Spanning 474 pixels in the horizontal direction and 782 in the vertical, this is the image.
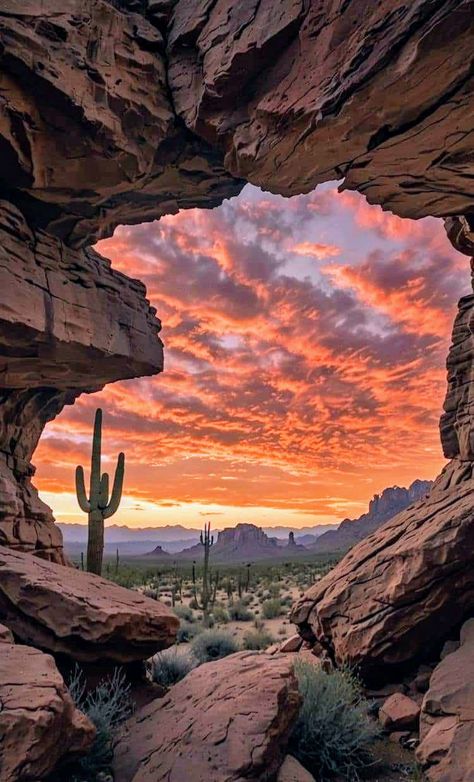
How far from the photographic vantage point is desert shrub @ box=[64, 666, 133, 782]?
17.9 ft

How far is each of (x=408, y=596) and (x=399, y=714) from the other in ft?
5.70

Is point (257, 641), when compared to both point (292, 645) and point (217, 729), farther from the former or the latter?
point (217, 729)

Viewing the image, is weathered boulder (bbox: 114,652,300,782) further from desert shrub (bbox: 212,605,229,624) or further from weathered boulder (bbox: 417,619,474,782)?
desert shrub (bbox: 212,605,229,624)

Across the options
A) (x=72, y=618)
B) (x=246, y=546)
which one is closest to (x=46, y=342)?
(x=72, y=618)

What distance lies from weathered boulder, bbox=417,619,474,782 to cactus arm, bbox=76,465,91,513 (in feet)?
35.6

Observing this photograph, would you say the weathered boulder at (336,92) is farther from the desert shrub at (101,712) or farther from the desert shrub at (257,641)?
the desert shrub at (257,641)

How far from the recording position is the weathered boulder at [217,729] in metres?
5.12

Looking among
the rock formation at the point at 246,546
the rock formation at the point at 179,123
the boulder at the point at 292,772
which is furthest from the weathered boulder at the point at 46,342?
the rock formation at the point at 246,546

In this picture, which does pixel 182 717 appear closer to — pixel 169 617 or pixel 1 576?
pixel 169 617

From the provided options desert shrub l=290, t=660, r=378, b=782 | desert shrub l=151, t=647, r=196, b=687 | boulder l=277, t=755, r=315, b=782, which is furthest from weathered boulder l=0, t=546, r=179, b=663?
boulder l=277, t=755, r=315, b=782

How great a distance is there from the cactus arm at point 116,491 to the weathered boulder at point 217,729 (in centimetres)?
888

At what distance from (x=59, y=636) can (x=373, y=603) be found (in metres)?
5.30

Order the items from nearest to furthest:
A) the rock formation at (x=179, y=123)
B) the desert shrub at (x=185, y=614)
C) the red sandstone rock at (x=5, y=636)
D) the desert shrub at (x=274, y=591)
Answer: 1. the red sandstone rock at (x=5, y=636)
2. the rock formation at (x=179, y=123)
3. the desert shrub at (x=185, y=614)
4. the desert shrub at (x=274, y=591)

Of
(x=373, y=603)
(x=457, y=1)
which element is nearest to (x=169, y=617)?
(x=373, y=603)
